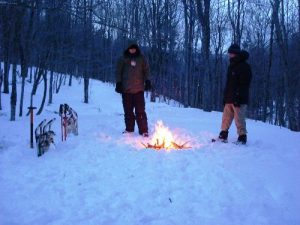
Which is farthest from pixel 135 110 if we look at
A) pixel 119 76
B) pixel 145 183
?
pixel 145 183

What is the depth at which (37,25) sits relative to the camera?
14000 millimetres

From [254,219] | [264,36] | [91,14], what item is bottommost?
[254,219]

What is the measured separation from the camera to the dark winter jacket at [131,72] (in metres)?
9.45

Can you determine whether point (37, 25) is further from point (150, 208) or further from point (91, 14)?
point (150, 208)

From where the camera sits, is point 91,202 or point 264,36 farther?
point 264,36

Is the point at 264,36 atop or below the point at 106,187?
atop

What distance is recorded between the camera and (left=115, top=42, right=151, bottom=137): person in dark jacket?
942 cm

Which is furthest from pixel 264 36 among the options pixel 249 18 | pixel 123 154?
pixel 123 154

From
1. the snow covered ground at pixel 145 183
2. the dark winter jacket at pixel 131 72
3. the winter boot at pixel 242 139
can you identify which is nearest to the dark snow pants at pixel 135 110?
the dark winter jacket at pixel 131 72

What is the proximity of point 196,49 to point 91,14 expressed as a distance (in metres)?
28.9

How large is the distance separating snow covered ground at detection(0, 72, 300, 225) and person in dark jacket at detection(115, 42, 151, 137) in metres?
0.82

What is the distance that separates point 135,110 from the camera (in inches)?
374

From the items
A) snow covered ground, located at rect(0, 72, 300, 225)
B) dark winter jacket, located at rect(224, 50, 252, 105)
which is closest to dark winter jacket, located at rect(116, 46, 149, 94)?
snow covered ground, located at rect(0, 72, 300, 225)

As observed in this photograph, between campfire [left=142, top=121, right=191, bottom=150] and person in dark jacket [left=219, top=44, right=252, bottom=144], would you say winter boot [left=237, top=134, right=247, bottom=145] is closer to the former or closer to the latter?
person in dark jacket [left=219, top=44, right=252, bottom=144]
